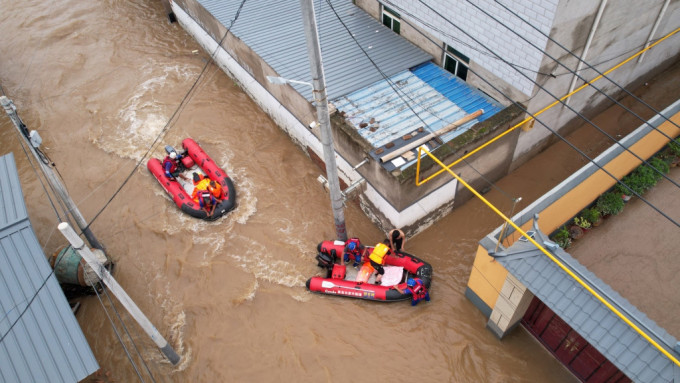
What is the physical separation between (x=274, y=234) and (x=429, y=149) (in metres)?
4.56

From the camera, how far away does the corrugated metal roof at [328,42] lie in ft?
38.7

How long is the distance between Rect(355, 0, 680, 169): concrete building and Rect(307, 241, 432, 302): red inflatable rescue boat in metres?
4.18

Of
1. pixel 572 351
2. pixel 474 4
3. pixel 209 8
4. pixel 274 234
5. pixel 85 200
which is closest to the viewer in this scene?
pixel 572 351

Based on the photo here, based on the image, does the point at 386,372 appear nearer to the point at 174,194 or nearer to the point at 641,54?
the point at 174,194

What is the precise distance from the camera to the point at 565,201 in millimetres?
9148

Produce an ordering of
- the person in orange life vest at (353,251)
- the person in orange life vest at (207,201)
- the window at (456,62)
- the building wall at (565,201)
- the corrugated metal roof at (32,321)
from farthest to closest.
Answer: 1. the person in orange life vest at (207,201)
2. the window at (456,62)
3. the person in orange life vest at (353,251)
4. the building wall at (565,201)
5. the corrugated metal roof at (32,321)

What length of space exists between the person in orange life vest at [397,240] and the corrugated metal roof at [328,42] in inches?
147

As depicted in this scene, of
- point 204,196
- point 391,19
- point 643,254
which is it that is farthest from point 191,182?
point 643,254

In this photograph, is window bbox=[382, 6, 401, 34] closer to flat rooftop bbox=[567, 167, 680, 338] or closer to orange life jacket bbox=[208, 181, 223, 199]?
orange life jacket bbox=[208, 181, 223, 199]

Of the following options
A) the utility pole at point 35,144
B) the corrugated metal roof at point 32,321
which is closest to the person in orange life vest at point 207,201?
the utility pole at point 35,144

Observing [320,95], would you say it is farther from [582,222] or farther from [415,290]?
[582,222]

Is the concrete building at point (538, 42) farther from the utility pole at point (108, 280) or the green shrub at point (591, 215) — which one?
the utility pole at point (108, 280)

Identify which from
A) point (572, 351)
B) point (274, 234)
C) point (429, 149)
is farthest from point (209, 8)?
point (572, 351)

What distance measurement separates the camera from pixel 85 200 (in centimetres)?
1305
